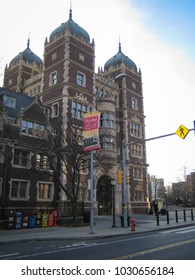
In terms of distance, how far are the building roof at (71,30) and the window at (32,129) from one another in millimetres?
14553

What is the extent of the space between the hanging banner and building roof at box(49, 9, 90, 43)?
75.4 feet

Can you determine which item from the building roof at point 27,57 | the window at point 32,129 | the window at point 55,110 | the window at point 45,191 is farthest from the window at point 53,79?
the window at point 45,191

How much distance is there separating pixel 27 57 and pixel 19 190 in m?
27.5

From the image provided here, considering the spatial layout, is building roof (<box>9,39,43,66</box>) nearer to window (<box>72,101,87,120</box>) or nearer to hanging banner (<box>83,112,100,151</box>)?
window (<box>72,101,87,120</box>)

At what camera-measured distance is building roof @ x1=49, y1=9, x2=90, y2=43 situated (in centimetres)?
3812

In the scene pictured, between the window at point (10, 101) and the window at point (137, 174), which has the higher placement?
the window at point (10, 101)

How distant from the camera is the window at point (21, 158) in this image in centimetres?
2777

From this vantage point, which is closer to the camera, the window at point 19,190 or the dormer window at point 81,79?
the window at point 19,190

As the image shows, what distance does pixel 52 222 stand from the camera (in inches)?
920

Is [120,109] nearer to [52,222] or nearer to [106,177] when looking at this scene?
[106,177]

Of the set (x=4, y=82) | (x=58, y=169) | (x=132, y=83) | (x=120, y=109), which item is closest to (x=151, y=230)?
(x=58, y=169)

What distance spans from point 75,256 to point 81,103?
27970 mm

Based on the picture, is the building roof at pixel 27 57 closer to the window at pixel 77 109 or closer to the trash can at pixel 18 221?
the window at pixel 77 109

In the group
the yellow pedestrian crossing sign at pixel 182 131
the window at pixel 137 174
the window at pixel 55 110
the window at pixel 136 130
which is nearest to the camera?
the yellow pedestrian crossing sign at pixel 182 131
